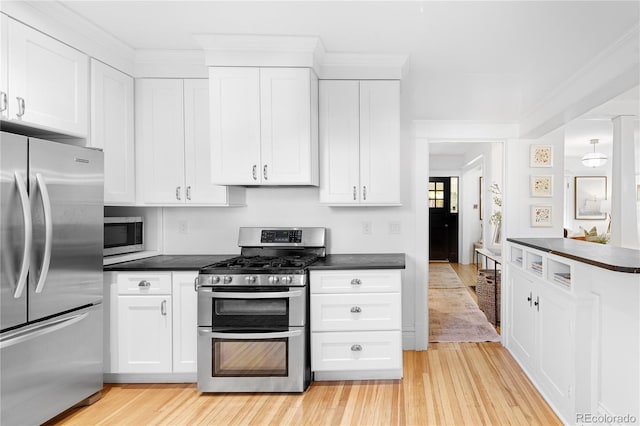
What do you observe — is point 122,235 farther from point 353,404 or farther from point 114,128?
point 353,404

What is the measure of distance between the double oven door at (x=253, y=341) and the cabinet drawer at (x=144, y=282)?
322 millimetres

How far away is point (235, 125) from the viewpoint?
9.91 ft

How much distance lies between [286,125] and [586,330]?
7.41 feet

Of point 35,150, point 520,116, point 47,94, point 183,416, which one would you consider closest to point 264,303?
point 183,416

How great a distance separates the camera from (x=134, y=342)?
2881mm

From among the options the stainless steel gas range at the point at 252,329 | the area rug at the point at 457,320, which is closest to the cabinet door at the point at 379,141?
the stainless steel gas range at the point at 252,329

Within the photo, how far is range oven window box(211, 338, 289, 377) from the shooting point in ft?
8.97

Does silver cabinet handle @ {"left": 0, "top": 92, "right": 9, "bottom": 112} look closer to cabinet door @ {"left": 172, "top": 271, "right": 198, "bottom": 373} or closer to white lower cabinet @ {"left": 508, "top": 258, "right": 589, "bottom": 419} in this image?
cabinet door @ {"left": 172, "top": 271, "right": 198, "bottom": 373}

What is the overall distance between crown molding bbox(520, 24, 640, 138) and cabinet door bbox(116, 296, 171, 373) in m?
3.10

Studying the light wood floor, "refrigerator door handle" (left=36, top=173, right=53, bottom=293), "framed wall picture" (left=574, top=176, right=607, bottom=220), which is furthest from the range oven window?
"framed wall picture" (left=574, top=176, right=607, bottom=220)

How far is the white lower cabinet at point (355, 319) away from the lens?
288 centimetres

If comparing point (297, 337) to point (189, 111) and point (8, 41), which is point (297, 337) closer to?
point (189, 111)

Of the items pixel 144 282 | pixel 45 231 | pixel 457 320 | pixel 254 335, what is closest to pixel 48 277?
pixel 45 231

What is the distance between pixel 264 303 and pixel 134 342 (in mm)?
987
